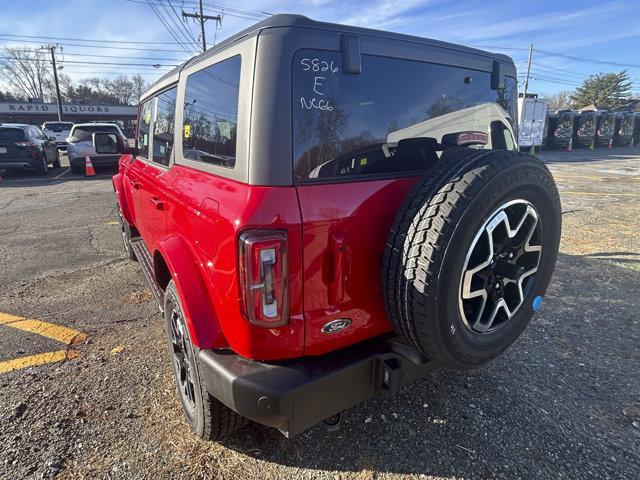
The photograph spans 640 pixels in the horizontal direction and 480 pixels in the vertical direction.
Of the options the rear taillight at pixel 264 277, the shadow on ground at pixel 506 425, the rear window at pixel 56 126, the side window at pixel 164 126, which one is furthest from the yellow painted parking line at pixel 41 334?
the rear window at pixel 56 126

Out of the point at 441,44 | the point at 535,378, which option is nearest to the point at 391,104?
the point at 441,44

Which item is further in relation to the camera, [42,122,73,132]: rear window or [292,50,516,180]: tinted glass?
[42,122,73,132]: rear window

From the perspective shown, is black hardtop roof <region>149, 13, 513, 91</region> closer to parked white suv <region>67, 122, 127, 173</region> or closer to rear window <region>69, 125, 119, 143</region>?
parked white suv <region>67, 122, 127, 173</region>

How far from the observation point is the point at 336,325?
179 cm

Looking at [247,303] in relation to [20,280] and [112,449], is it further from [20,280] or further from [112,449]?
[20,280]

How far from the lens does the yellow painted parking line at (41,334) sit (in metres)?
2.92

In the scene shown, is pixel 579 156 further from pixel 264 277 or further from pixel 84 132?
pixel 264 277

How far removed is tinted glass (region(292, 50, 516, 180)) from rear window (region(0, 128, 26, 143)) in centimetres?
1464

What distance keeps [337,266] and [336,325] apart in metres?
0.29

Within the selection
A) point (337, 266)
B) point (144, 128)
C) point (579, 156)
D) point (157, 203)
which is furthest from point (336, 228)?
point (579, 156)

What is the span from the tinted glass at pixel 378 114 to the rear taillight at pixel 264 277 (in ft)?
1.05

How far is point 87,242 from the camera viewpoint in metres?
5.88

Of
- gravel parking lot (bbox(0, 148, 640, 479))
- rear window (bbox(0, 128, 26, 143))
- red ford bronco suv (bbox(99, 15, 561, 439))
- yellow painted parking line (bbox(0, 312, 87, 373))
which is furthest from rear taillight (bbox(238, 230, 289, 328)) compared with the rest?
rear window (bbox(0, 128, 26, 143))

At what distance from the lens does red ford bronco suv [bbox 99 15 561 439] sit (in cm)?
159
